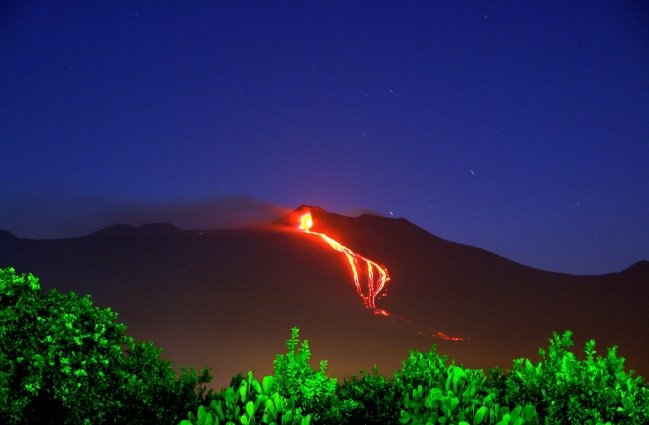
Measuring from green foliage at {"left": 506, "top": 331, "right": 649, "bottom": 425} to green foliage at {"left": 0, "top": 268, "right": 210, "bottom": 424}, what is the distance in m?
5.63

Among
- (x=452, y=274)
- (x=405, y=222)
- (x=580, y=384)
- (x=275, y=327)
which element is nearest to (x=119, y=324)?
(x=580, y=384)

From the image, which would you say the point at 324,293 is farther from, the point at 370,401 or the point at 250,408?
the point at 250,408

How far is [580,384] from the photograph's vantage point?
1076 centimetres

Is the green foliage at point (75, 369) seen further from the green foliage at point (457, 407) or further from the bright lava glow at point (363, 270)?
the bright lava glow at point (363, 270)

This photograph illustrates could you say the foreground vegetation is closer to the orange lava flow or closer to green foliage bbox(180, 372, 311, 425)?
green foliage bbox(180, 372, 311, 425)

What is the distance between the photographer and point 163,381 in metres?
11.6

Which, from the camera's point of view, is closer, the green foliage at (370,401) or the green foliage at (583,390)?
the green foliage at (583,390)

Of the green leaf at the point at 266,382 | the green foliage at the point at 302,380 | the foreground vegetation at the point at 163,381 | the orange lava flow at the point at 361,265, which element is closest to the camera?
the green leaf at the point at 266,382

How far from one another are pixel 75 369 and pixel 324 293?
101 m

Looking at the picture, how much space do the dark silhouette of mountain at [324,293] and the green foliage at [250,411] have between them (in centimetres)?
5515

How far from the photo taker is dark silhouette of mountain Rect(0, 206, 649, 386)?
79938 millimetres

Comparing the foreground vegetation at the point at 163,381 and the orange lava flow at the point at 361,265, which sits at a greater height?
the orange lava flow at the point at 361,265

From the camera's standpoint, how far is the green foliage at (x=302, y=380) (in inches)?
449

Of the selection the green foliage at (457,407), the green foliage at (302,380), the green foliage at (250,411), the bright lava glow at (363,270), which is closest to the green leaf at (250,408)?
the green foliage at (250,411)
